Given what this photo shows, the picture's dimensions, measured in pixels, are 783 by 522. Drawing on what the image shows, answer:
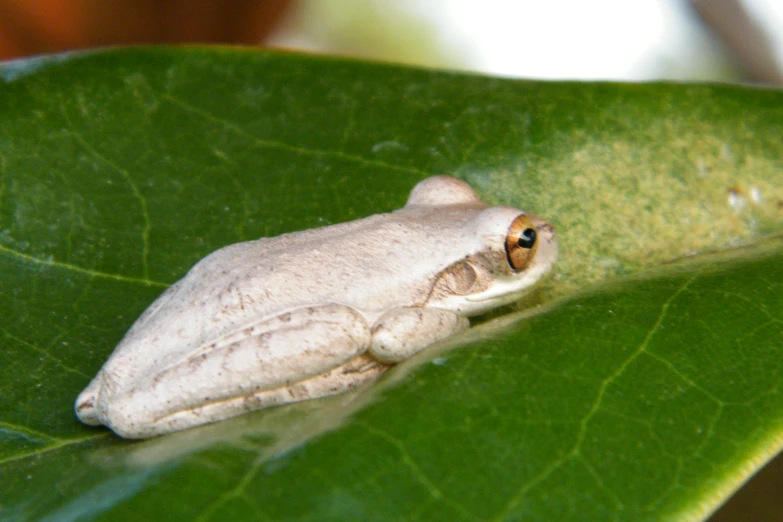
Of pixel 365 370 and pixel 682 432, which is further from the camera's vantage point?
pixel 365 370

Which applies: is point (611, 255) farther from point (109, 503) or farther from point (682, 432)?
point (109, 503)

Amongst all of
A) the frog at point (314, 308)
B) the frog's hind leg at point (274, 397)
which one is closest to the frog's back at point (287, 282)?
the frog at point (314, 308)

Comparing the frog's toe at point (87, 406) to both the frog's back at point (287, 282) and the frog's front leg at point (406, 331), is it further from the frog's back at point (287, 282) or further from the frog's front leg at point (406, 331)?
the frog's front leg at point (406, 331)

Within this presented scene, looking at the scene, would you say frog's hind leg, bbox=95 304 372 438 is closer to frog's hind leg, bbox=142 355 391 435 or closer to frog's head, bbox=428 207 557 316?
frog's hind leg, bbox=142 355 391 435

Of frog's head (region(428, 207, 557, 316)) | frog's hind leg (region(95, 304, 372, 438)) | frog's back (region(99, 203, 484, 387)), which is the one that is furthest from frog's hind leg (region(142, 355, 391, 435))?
frog's head (region(428, 207, 557, 316))

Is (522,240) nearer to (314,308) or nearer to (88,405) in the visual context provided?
(314,308)

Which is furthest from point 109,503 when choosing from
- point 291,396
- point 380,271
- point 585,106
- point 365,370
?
point 585,106
